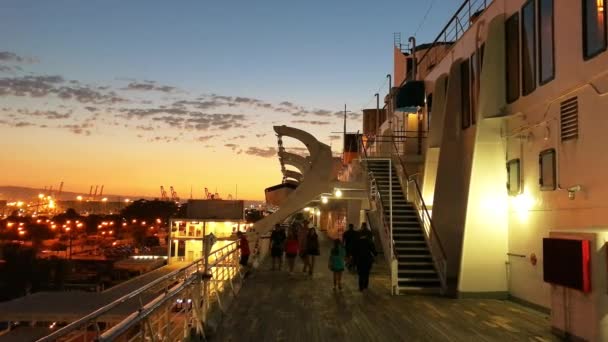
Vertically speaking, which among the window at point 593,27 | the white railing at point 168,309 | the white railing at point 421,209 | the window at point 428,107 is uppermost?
the window at point 428,107

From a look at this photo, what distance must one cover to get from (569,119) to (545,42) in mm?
1981

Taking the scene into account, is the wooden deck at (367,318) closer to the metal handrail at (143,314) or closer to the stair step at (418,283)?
the stair step at (418,283)

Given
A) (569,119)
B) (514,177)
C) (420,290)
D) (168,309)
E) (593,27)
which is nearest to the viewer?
(168,309)

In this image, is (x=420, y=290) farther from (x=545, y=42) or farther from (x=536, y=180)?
(x=545, y=42)

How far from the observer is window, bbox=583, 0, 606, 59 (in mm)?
8352

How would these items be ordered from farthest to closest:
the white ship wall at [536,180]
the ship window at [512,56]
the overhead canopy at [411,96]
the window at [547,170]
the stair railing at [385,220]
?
the overhead canopy at [411,96], the stair railing at [385,220], the ship window at [512,56], the window at [547,170], the white ship wall at [536,180]

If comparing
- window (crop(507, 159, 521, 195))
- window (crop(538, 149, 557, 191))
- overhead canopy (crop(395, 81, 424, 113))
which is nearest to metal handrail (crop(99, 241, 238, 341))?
window (crop(538, 149, 557, 191))

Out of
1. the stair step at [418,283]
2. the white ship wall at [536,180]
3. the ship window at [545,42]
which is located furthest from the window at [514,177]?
the stair step at [418,283]

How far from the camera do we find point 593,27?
8617 mm

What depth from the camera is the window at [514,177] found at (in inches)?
445

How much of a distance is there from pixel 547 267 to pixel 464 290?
12.9ft

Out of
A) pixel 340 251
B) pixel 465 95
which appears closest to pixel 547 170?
pixel 465 95

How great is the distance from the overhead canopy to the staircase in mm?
3301

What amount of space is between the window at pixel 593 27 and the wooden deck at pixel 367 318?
4565mm
